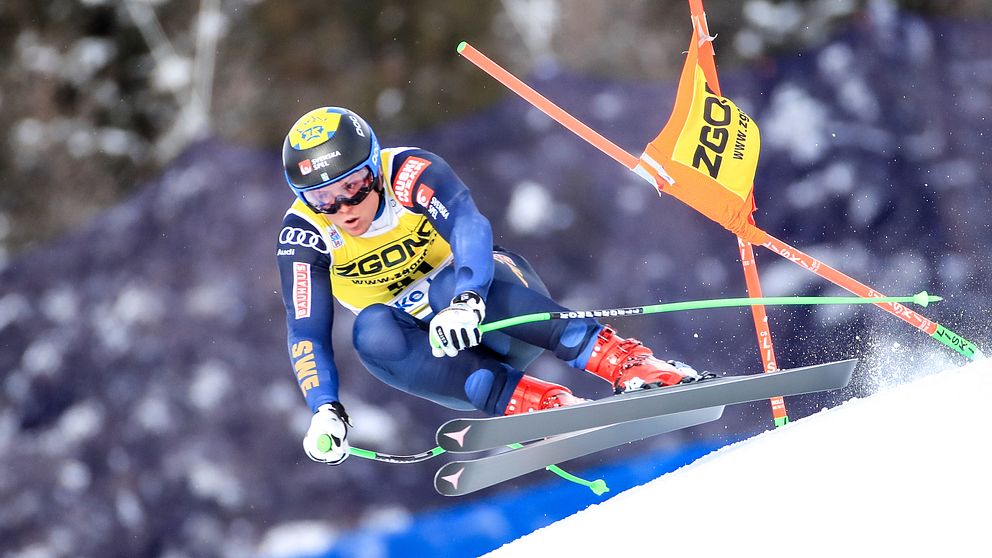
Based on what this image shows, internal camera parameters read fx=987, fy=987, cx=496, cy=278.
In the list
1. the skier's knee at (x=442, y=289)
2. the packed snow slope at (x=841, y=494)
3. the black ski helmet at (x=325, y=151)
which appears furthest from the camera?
the skier's knee at (x=442, y=289)

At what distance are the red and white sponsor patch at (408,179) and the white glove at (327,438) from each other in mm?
713

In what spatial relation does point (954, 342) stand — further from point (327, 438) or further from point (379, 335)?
point (327, 438)

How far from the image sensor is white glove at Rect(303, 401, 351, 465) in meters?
3.08

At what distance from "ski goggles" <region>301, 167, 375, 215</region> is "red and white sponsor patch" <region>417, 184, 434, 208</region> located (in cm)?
17

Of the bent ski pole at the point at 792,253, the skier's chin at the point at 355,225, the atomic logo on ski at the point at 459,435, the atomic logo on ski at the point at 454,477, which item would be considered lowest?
the atomic logo on ski at the point at 454,477

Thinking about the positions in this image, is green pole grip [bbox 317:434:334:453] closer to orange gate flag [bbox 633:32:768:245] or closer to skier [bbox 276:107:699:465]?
skier [bbox 276:107:699:465]

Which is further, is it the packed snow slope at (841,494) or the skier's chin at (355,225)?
the skier's chin at (355,225)

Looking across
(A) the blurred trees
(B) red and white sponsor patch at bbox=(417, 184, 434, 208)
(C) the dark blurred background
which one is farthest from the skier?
(A) the blurred trees

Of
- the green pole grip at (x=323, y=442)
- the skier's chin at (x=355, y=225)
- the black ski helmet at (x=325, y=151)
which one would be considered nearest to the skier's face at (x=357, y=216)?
→ the skier's chin at (x=355, y=225)

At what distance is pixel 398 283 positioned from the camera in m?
3.33

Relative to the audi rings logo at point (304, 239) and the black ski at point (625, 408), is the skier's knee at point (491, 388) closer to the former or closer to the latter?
the black ski at point (625, 408)

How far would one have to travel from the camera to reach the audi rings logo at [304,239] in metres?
3.22

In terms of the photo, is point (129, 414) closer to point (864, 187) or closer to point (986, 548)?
point (864, 187)

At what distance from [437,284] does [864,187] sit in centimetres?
212
